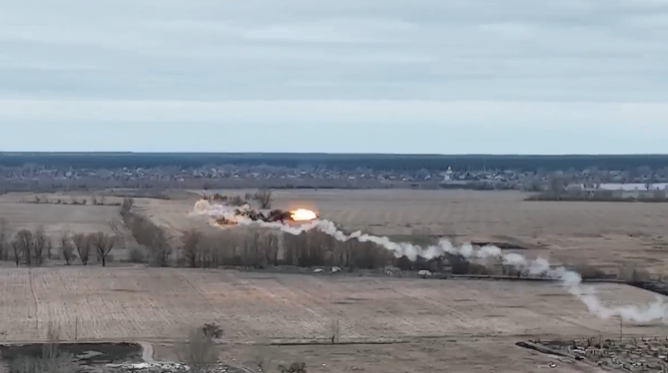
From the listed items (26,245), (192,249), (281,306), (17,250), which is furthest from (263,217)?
(281,306)

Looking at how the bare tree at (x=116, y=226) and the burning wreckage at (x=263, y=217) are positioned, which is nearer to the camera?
the burning wreckage at (x=263, y=217)

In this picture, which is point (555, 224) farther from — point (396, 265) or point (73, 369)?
point (73, 369)

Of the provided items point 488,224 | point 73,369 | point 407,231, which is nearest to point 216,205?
point 407,231

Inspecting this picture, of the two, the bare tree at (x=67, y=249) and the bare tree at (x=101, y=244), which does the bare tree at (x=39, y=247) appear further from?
the bare tree at (x=101, y=244)

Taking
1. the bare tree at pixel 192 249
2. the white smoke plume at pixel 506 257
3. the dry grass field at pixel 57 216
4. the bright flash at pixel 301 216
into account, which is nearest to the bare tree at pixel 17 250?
the dry grass field at pixel 57 216

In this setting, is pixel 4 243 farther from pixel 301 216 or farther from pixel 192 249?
pixel 301 216

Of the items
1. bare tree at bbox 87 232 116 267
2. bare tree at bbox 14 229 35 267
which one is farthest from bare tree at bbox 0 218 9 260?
bare tree at bbox 87 232 116 267

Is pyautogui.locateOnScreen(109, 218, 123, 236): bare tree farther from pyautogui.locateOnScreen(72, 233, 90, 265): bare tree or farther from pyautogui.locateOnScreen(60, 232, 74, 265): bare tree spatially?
pyautogui.locateOnScreen(72, 233, 90, 265): bare tree
